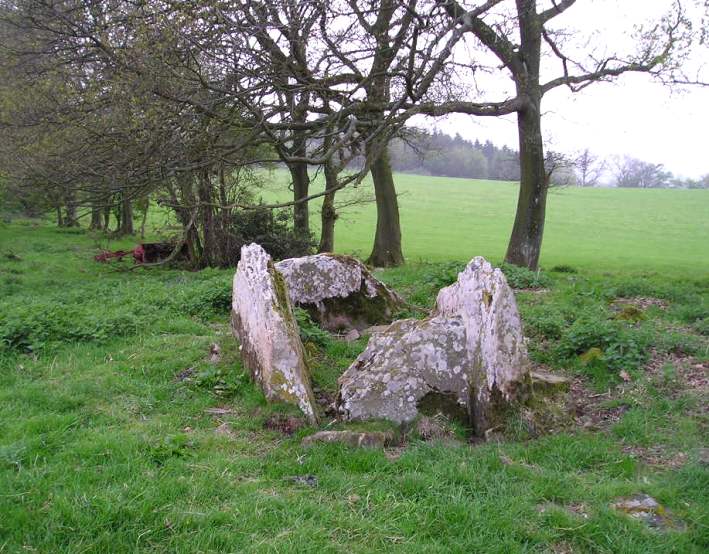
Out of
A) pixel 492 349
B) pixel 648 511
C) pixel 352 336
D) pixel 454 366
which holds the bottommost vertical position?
pixel 648 511

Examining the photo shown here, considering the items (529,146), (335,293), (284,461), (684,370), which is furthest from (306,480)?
(529,146)

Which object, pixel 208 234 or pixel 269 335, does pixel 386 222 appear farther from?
pixel 269 335

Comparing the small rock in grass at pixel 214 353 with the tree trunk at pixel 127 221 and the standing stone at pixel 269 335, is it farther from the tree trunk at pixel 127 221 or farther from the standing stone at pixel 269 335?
the tree trunk at pixel 127 221

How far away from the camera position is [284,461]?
535 cm

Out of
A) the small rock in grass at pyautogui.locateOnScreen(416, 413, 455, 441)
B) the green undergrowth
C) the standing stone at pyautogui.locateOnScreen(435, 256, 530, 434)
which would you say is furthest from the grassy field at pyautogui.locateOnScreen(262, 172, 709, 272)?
the small rock in grass at pyautogui.locateOnScreen(416, 413, 455, 441)

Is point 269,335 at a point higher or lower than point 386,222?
lower

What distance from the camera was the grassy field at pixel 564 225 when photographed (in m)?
33.8

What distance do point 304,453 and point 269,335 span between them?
1691 mm

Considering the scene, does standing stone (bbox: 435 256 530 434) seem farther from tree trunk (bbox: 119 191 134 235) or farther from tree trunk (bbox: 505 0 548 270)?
tree trunk (bbox: 119 191 134 235)

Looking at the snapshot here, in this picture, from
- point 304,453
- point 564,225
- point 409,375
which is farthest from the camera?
point 564,225

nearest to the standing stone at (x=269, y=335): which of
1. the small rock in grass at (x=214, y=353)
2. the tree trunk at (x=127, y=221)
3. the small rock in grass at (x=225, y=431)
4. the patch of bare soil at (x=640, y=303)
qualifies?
the small rock in grass at (x=214, y=353)

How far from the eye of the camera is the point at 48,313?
30.5 ft

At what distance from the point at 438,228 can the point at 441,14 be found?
3611cm

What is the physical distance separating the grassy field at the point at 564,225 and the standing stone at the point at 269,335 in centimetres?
1602
